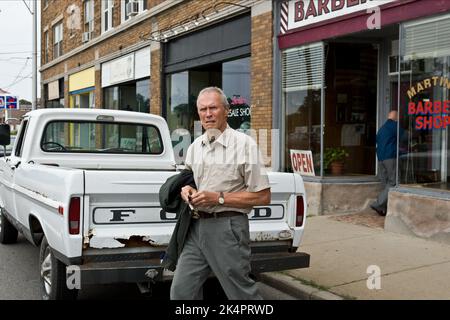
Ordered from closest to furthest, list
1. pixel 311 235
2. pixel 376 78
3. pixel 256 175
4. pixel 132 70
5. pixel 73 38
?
1. pixel 256 175
2. pixel 311 235
3. pixel 376 78
4. pixel 132 70
5. pixel 73 38

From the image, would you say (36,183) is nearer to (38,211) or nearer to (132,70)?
(38,211)

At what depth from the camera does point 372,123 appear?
9.48 metres

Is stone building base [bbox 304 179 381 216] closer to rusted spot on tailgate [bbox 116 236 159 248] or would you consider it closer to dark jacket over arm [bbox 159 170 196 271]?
rusted spot on tailgate [bbox 116 236 159 248]

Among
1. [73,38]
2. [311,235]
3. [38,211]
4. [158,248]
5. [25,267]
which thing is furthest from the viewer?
[73,38]

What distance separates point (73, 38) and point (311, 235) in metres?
17.5

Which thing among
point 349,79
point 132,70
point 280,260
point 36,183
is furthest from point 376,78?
point 132,70

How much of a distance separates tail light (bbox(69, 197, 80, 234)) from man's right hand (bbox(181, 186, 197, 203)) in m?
1.02

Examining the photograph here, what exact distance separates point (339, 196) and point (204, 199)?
6.23 meters

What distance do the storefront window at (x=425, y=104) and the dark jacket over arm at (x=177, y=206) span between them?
484 cm

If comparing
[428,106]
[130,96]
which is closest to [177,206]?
[428,106]

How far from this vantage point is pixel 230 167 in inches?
124

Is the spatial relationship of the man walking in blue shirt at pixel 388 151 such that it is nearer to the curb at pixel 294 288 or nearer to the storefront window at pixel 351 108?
the storefront window at pixel 351 108

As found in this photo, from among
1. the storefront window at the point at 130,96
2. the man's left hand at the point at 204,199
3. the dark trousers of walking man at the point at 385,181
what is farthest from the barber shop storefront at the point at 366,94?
the storefront window at the point at 130,96

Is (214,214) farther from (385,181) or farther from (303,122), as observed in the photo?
(303,122)
